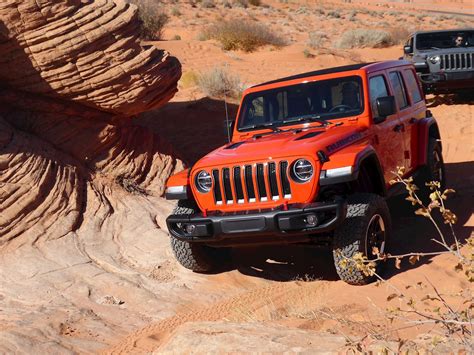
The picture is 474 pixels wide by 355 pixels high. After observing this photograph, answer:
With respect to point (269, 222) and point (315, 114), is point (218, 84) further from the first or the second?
point (269, 222)

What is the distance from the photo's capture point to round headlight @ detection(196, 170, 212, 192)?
259 inches

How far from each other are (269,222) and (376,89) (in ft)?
7.90

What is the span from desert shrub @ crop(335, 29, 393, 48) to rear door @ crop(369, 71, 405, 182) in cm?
2186

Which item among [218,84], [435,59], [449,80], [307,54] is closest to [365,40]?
[307,54]

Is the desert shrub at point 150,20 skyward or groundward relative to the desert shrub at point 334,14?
skyward

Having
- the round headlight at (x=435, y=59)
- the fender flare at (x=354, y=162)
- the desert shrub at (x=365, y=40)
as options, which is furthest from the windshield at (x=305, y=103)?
the desert shrub at (x=365, y=40)

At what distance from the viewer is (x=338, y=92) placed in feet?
24.6

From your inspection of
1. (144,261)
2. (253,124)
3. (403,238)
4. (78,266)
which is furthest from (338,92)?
Result: (78,266)

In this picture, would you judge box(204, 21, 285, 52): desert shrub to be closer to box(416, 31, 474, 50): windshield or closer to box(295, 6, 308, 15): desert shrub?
box(416, 31, 474, 50): windshield

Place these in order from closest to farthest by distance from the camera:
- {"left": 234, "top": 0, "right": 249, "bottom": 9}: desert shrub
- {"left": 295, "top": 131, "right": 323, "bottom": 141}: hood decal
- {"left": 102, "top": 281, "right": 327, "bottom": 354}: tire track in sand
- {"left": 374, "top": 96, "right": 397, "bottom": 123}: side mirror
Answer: {"left": 102, "top": 281, "right": 327, "bottom": 354}: tire track in sand < {"left": 295, "top": 131, "right": 323, "bottom": 141}: hood decal < {"left": 374, "top": 96, "right": 397, "bottom": 123}: side mirror < {"left": 234, "top": 0, "right": 249, "bottom": 9}: desert shrub

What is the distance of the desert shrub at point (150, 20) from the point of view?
77.4 feet

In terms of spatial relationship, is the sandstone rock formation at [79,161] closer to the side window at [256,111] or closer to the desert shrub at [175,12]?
the side window at [256,111]

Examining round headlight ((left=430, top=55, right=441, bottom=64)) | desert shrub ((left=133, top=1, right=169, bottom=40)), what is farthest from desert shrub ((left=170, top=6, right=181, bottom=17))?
round headlight ((left=430, top=55, right=441, bottom=64))

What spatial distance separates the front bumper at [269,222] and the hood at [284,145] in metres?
0.49
